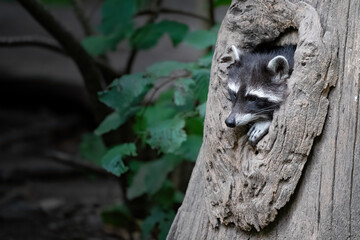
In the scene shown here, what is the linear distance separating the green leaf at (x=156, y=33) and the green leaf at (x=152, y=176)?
1214 millimetres

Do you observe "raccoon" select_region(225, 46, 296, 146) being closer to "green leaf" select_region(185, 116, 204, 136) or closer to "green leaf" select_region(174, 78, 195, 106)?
"green leaf" select_region(174, 78, 195, 106)

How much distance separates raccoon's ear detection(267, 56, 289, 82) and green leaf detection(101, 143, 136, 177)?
4.81ft

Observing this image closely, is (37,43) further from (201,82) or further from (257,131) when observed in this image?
(257,131)

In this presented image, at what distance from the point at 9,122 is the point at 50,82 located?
1370 millimetres

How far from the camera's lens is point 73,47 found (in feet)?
18.4

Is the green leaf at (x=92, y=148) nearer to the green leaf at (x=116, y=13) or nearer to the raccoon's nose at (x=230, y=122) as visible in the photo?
the green leaf at (x=116, y=13)

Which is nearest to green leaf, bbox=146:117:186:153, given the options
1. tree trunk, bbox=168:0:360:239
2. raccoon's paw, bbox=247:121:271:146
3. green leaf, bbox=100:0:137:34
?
tree trunk, bbox=168:0:360:239

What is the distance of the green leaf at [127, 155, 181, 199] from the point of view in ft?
17.5

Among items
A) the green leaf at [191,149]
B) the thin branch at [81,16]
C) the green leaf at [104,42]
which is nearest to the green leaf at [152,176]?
the green leaf at [191,149]

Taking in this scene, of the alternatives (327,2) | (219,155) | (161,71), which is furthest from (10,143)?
(327,2)

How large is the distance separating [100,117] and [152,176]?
3.69 feet

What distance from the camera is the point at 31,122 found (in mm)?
10805

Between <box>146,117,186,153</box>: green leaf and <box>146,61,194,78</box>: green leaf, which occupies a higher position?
<box>146,61,194,78</box>: green leaf

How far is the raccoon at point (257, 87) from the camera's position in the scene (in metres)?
3.36
